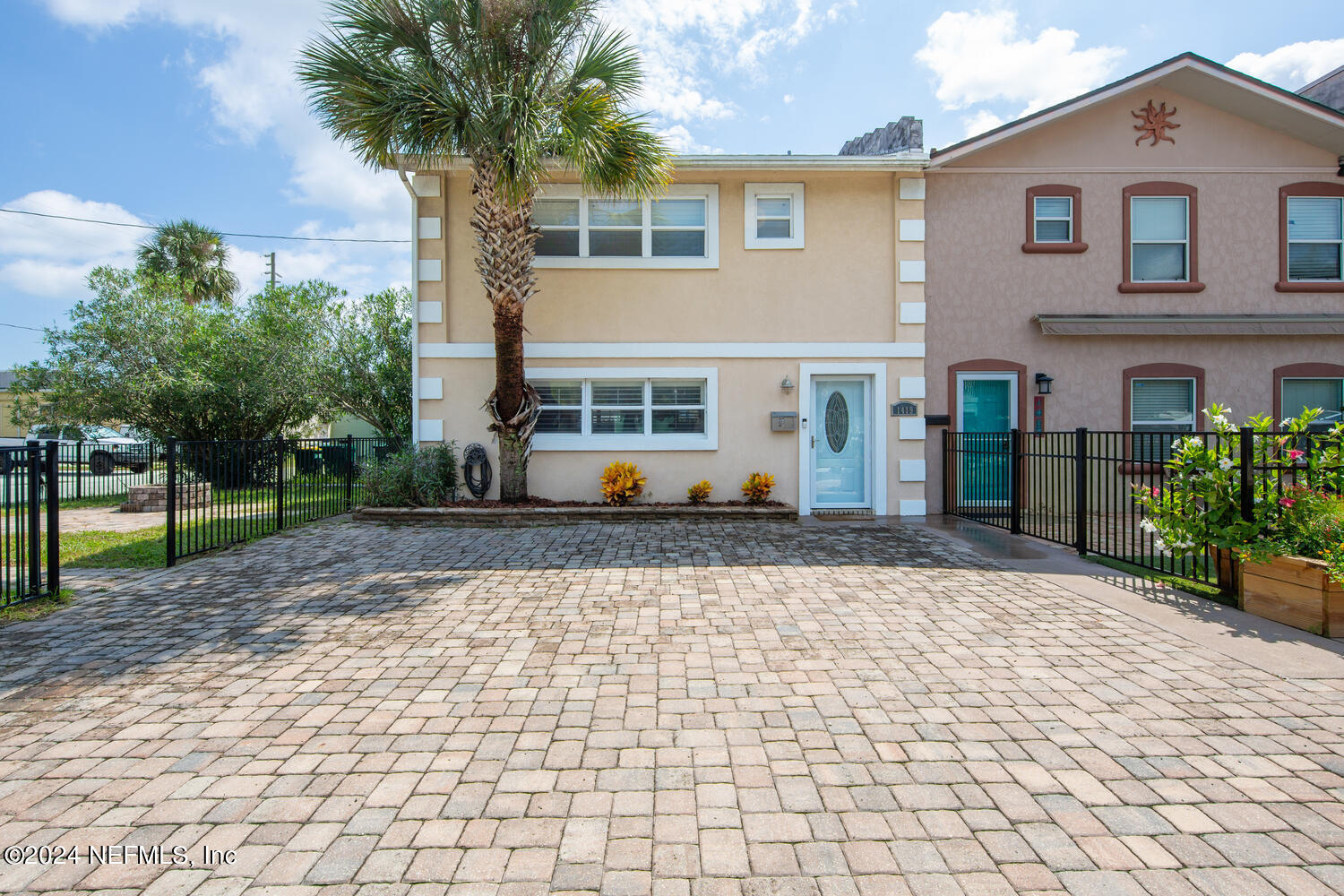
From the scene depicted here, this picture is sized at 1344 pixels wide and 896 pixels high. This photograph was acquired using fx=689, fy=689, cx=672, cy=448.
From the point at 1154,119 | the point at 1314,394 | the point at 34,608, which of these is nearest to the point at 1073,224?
the point at 1154,119

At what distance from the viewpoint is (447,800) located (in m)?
2.85

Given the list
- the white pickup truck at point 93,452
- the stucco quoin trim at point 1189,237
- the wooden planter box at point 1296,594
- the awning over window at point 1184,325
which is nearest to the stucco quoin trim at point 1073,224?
the stucco quoin trim at point 1189,237

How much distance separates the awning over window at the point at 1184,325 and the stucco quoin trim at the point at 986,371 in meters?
0.76

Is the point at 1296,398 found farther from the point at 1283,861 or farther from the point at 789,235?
the point at 1283,861

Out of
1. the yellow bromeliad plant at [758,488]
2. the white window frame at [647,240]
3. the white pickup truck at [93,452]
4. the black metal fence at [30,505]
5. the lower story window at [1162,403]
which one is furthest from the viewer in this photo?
the white pickup truck at [93,452]

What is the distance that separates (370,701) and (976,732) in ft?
10.6

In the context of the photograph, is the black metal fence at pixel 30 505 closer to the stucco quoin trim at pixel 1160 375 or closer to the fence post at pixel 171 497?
the fence post at pixel 171 497

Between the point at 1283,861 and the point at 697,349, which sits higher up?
the point at 697,349

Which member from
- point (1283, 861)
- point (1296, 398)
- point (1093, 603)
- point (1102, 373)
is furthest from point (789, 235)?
point (1283, 861)

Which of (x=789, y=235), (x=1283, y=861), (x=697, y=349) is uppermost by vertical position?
(x=789, y=235)

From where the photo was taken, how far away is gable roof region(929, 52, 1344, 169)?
10891 millimetres

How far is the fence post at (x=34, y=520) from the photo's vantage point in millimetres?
5797

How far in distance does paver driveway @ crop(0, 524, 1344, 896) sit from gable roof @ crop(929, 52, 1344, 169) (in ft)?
28.1

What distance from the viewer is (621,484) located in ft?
35.5
